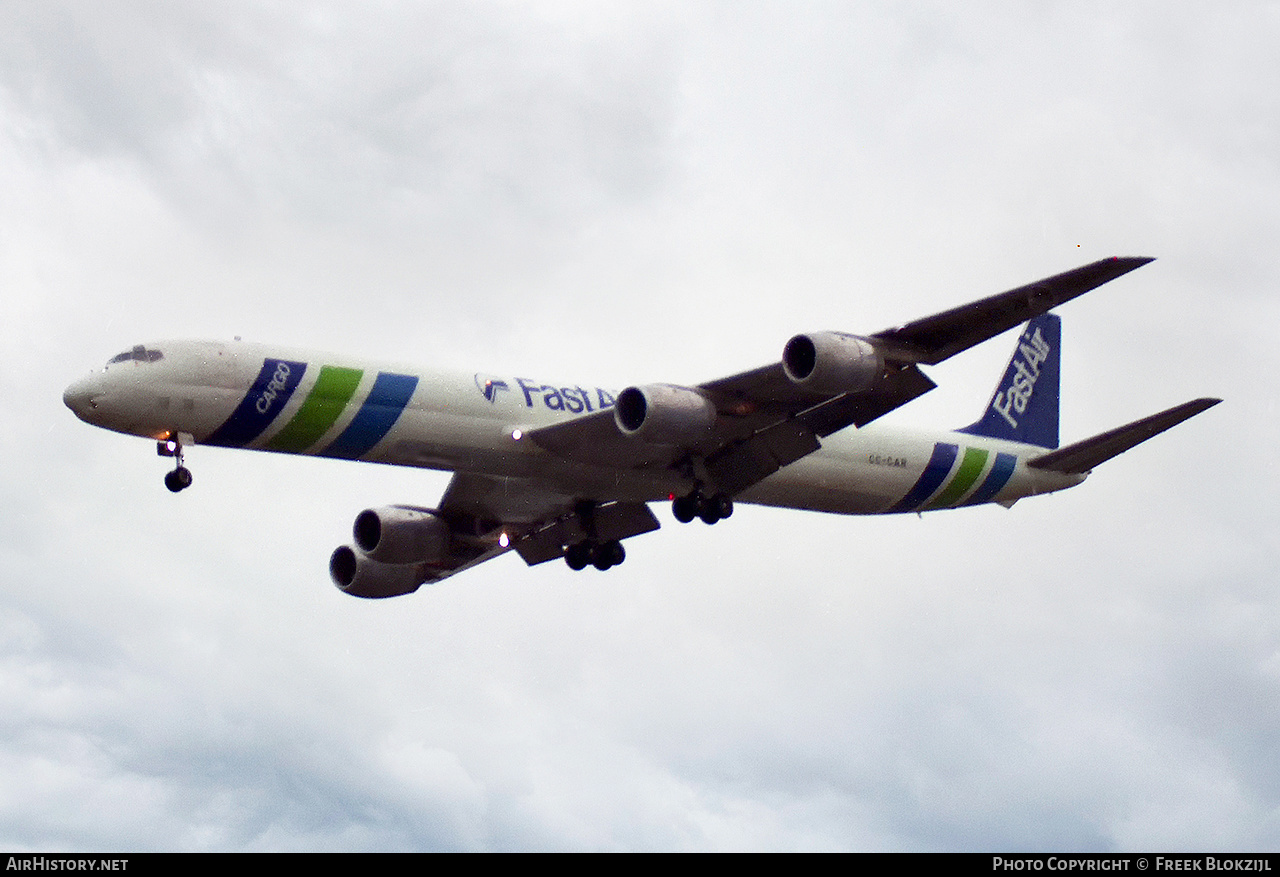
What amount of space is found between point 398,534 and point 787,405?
10289mm

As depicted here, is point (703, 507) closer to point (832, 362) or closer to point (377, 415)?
point (832, 362)

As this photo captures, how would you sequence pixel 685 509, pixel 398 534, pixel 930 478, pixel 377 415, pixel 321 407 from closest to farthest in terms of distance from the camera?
pixel 321 407, pixel 377 415, pixel 685 509, pixel 398 534, pixel 930 478

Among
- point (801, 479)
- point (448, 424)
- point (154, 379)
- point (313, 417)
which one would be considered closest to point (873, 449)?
point (801, 479)

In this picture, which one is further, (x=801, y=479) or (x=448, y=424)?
(x=801, y=479)

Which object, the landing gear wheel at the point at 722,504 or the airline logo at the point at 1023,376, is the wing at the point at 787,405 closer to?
the landing gear wheel at the point at 722,504

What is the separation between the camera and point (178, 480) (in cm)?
3047

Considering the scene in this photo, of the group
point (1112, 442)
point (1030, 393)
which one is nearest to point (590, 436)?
point (1112, 442)

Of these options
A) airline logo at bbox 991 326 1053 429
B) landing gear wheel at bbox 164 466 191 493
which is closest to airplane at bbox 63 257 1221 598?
landing gear wheel at bbox 164 466 191 493

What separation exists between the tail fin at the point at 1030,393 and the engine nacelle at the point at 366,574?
48.8 feet

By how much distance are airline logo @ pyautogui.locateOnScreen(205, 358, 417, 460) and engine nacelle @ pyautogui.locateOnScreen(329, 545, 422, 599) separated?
7.43 meters

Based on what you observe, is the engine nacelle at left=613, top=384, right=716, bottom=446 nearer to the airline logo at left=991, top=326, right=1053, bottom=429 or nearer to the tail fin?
the tail fin
